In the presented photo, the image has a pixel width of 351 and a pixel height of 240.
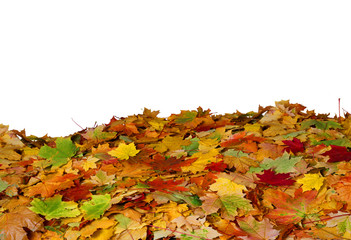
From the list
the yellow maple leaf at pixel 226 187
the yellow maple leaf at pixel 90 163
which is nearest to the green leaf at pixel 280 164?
the yellow maple leaf at pixel 226 187

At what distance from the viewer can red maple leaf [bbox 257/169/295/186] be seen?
2.52 meters

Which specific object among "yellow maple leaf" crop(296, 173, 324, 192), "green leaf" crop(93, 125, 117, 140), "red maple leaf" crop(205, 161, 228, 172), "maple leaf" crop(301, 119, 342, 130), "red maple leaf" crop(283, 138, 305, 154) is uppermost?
"green leaf" crop(93, 125, 117, 140)

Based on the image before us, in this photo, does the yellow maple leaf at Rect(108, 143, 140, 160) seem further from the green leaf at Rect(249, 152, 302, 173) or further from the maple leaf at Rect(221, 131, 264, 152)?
the green leaf at Rect(249, 152, 302, 173)

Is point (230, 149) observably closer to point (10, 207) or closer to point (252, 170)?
point (252, 170)

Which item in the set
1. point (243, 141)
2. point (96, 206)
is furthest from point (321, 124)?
point (96, 206)

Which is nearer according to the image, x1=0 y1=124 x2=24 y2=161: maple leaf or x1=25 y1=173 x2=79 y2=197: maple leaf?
x1=25 y1=173 x2=79 y2=197: maple leaf

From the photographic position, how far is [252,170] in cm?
267

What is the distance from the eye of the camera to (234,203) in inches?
93.4

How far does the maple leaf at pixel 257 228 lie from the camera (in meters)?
2.20

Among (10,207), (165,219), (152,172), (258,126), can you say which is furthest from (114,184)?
(258,126)

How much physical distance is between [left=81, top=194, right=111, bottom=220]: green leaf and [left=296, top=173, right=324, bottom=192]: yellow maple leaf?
3.60ft

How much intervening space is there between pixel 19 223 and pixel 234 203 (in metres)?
1.16

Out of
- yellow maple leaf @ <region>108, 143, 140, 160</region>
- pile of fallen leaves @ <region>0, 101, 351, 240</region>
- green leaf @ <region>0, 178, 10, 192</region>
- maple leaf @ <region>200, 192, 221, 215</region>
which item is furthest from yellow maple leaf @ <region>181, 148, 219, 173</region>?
green leaf @ <region>0, 178, 10, 192</region>

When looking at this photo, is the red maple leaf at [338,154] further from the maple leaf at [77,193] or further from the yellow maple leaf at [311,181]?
the maple leaf at [77,193]
